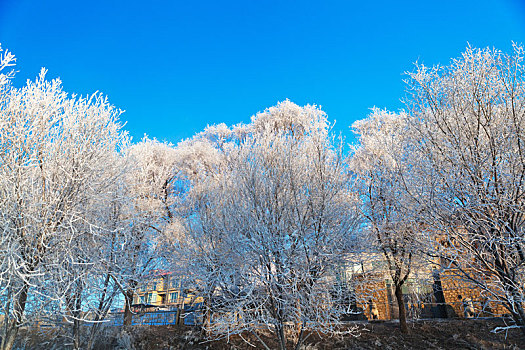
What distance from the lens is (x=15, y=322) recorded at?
16.4ft

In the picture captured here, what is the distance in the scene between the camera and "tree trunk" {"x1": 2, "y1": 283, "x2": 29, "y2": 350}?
4.86 metres

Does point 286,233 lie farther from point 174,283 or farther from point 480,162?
point 174,283

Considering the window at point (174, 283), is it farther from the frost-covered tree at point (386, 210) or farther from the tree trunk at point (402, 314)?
the tree trunk at point (402, 314)

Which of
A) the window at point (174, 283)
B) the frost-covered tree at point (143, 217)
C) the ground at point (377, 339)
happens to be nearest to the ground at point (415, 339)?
the ground at point (377, 339)

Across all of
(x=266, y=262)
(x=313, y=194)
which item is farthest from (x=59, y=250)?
(x=313, y=194)

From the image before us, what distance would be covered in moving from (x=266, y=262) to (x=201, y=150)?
509 inches

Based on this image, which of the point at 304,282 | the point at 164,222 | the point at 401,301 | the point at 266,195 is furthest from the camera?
the point at 164,222

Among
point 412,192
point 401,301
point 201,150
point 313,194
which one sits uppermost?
point 201,150

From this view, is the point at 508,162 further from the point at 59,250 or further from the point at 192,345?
the point at 192,345

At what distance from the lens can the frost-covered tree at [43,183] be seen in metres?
4.88

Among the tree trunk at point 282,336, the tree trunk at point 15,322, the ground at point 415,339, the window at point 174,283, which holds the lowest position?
the ground at point 415,339

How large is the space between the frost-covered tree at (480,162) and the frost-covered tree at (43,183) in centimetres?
589

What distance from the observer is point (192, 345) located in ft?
36.4

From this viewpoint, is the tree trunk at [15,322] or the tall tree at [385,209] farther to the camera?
the tall tree at [385,209]
